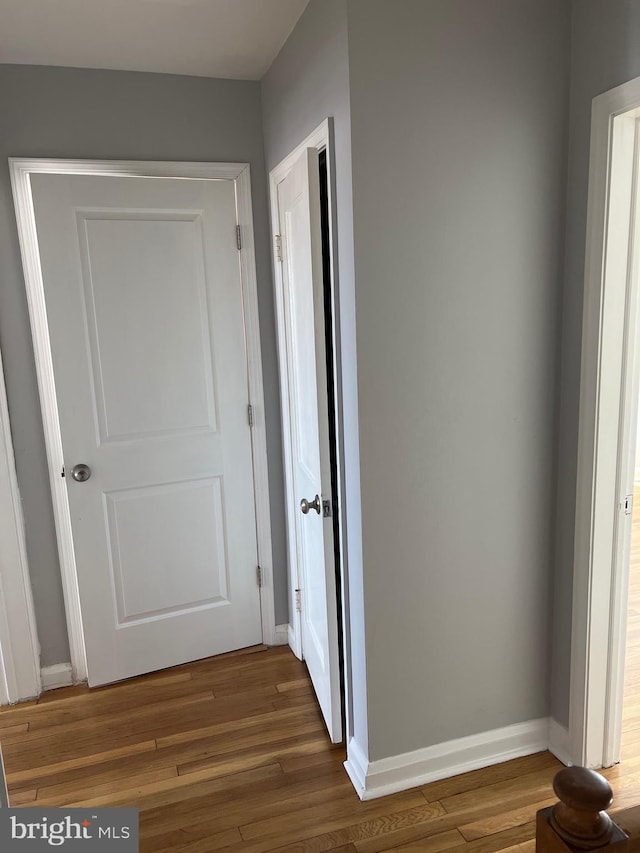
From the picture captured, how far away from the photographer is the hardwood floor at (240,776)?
1843mm

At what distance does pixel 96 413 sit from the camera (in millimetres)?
2518

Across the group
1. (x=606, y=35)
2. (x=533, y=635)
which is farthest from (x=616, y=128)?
(x=533, y=635)

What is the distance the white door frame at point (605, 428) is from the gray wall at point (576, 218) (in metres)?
0.04

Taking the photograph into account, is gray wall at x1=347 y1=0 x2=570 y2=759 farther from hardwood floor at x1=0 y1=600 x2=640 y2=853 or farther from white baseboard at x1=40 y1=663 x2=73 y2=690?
white baseboard at x1=40 y1=663 x2=73 y2=690

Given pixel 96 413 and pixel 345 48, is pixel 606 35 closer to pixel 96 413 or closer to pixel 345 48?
pixel 345 48

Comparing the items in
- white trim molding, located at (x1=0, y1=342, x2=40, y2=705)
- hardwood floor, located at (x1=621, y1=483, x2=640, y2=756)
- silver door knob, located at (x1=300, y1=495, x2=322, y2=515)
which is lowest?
hardwood floor, located at (x1=621, y1=483, x2=640, y2=756)

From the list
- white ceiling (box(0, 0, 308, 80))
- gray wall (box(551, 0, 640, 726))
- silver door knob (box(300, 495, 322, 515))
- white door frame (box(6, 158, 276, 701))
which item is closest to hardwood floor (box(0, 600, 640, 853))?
white door frame (box(6, 158, 276, 701))

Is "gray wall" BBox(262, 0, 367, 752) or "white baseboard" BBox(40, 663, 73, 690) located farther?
"white baseboard" BBox(40, 663, 73, 690)

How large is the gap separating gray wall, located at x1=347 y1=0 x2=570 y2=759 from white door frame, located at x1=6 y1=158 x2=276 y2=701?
102 centimetres

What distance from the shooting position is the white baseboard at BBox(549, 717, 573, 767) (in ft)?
6.82

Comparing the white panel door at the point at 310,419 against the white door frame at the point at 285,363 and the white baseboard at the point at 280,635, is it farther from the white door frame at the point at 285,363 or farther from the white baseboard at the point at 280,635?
the white baseboard at the point at 280,635

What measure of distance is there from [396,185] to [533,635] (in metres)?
1.51

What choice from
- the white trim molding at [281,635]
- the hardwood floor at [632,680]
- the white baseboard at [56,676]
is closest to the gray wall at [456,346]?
the hardwood floor at [632,680]

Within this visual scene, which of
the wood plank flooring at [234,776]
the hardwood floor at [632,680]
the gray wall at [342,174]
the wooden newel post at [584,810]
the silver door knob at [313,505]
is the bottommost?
the wood plank flooring at [234,776]
